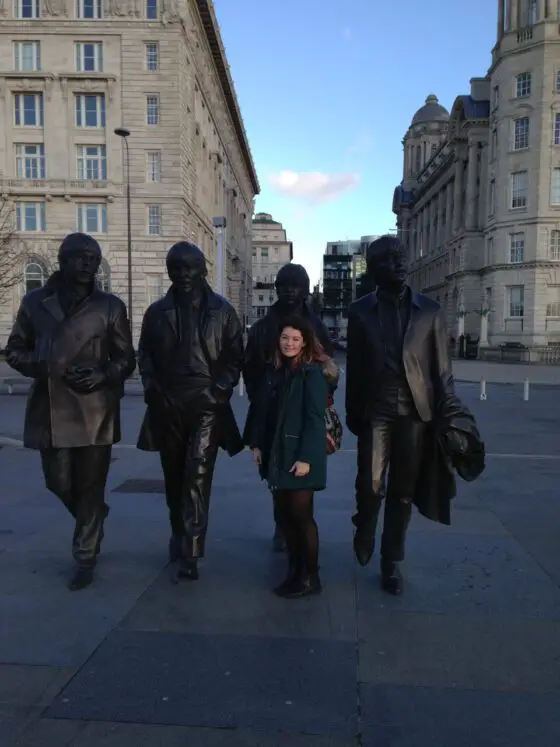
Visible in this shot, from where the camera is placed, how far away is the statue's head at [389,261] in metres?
3.70

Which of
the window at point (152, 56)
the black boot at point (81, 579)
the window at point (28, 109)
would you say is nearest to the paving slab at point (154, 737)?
the black boot at point (81, 579)

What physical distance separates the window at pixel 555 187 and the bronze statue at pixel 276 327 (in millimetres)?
46403

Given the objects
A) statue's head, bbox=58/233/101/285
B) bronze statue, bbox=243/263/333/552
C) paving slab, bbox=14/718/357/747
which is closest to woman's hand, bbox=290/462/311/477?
bronze statue, bbox=243/263/333/552

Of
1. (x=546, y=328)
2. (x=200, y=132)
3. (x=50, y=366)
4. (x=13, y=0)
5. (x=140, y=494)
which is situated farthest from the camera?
(x=200, y=132)

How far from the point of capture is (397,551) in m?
3.85

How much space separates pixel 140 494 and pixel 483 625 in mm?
3885

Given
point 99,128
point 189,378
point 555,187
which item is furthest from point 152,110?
point 189,378

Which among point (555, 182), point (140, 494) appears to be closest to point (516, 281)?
point (555, 182)

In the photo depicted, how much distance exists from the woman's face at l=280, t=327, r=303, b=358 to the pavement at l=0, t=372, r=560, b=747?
4.92 feet

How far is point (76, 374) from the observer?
145 inches

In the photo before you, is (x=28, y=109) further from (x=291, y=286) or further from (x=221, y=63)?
(x=291, y=286)

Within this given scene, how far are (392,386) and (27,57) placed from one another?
4620cm

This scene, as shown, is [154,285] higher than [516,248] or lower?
lower

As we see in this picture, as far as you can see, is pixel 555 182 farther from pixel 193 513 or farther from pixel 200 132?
pixel 193 513
